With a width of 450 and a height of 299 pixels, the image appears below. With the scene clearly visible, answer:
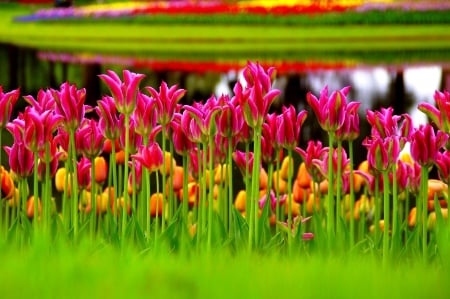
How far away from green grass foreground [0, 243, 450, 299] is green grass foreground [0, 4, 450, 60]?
12.1 metres

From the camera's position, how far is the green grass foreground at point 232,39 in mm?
14703

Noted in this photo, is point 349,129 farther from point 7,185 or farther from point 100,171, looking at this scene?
point 7,185

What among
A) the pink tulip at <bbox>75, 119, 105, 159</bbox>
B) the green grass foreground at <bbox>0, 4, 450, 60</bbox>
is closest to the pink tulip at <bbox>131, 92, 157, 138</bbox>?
the pink tulip at <bbox>75, 119, 105, 159</bbox>

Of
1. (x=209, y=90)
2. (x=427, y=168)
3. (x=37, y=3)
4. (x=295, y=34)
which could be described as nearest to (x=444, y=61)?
(x=209, y=90)

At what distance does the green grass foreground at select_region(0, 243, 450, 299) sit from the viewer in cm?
122

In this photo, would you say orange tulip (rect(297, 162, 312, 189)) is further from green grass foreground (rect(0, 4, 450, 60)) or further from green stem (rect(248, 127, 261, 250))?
green grass foreground (rect(0, 4, 450, 60))

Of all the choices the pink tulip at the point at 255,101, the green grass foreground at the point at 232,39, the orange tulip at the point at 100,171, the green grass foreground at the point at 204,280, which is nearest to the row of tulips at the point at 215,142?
the pink tulip at the point at 255,101

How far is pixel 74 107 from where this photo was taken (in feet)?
6.95

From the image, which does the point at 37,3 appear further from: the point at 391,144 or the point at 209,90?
the point at 391,144

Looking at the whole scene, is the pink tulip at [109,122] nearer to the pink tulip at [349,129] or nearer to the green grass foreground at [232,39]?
the pink tulip at [349,129]

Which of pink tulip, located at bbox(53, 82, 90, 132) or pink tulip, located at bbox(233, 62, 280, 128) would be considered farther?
pink tulip, located at bbox(53, 82, 90, 132)

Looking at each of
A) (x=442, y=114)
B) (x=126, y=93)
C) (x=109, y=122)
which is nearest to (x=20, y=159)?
(x=109, y=122)

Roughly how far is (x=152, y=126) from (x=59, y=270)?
2.89 feet

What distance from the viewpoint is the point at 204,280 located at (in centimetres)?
128
